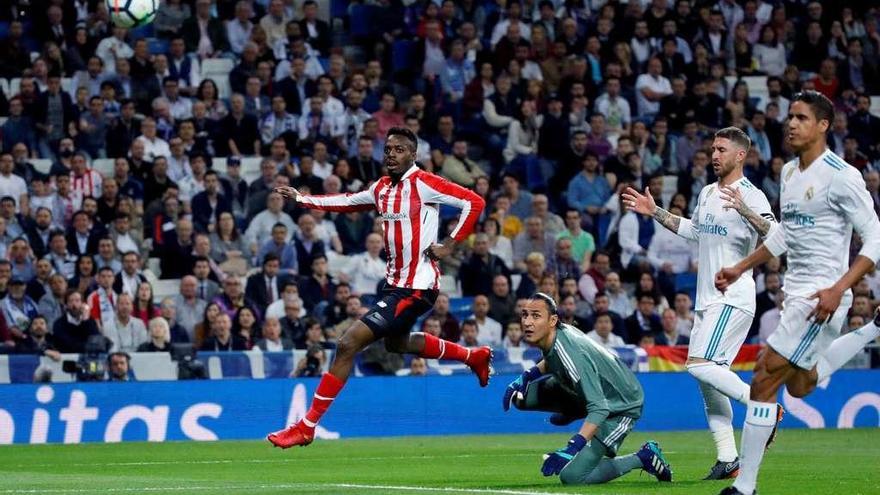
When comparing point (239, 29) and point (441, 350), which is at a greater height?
point (239, 29)

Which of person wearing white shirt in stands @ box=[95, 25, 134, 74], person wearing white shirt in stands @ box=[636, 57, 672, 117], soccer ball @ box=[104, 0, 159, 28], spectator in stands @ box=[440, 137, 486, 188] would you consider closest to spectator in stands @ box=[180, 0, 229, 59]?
person wearing white shirt in stands @ box=[95, 25, 134, 74]

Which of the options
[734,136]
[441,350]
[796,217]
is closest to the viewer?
[796,217]

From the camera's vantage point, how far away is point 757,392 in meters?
9.70

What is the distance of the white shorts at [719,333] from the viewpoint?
41.0 ft

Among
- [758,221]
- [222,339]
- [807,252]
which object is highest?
[807,252]

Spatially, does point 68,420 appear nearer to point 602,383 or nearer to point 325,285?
point 325,285

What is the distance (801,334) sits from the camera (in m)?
9.59

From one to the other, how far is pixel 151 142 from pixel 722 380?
12.1 metres

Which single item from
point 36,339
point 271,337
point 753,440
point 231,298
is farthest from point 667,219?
point 36,339

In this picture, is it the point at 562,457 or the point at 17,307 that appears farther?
the point at 17,307

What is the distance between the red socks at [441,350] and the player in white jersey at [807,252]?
4.67 metres

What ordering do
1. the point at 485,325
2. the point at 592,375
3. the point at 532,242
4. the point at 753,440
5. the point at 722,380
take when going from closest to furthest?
the point at 753,440, the point at 592,375, the point at 722,380, the point at 485,325, the point at 532,242

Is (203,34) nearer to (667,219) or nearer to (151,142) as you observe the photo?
(151,142)

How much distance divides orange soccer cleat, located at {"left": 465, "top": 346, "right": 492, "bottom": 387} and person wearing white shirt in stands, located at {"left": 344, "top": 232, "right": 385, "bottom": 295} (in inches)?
286
